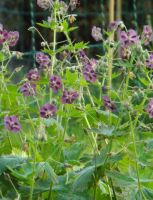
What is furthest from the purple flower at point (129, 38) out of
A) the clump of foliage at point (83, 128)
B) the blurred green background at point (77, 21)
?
the blurred green background at point (77, 21)

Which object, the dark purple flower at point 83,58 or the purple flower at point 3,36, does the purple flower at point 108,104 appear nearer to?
the dark purple flower at point 83,58

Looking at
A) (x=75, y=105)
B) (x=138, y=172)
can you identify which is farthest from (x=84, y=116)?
(x=138, y=172)

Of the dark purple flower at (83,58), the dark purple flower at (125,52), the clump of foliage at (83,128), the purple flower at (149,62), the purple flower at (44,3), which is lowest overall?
the clump of foliage at (83,128)

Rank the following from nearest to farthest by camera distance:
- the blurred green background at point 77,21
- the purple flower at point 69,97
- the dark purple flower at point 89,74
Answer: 1. the purple flower at point 69,97
2. the dark purple flower at point 89,74
3. the blurred green background at point 77,21

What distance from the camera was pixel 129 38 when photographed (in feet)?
6.39

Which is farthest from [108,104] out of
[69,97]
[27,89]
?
[27,89]

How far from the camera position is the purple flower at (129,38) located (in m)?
1.94

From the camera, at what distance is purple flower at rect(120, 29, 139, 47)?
194 centimetres

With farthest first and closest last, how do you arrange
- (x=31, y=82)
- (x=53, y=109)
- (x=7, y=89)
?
1. (x=7, y=89)
2. (x=31, y=82)
3. (x=53, y=109)

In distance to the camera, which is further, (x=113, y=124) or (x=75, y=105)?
(x=113, y=124)

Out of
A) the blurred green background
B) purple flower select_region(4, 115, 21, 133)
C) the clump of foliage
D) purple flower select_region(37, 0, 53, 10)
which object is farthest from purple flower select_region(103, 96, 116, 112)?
the blurred green background

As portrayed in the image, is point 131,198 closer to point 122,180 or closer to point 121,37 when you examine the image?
point 122,180

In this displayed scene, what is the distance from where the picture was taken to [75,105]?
200 cm

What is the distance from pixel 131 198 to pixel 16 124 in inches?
13.4
